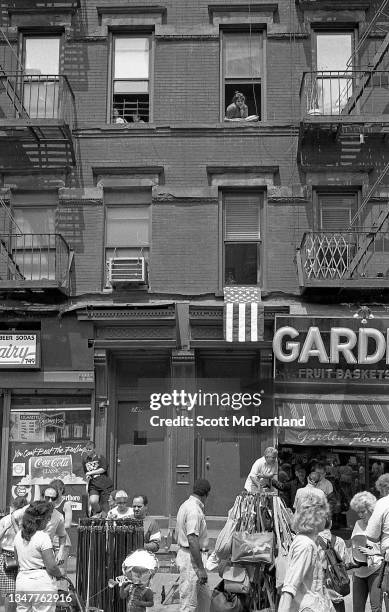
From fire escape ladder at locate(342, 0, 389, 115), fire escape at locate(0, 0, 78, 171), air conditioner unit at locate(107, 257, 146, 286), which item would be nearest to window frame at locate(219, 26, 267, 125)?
fire escape ladder at locate(342, 0, 389, 115)

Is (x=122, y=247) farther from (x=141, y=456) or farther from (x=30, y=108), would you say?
(x=141, y=456)

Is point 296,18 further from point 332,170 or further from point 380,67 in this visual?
point 332,170

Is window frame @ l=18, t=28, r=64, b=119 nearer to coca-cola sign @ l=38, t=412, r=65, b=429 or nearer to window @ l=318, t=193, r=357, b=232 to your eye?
window @ l=318, t=193, r=357, b=232

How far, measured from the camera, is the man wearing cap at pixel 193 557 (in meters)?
8.25

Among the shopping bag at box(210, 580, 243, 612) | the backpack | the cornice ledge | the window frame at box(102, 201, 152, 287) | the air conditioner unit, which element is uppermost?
the cornice ledge

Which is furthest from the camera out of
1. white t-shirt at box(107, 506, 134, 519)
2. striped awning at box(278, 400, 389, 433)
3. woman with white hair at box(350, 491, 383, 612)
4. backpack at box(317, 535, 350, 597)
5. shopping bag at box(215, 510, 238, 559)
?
striped awning at box(278, 400, 389, 433)

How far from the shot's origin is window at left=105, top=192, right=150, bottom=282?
1512cm

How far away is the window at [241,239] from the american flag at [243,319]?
0.64 meters

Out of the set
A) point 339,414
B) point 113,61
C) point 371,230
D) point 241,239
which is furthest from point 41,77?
point 339,414

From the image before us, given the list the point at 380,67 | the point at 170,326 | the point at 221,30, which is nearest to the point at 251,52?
the point at 221,30

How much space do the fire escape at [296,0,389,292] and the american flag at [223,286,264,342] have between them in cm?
92

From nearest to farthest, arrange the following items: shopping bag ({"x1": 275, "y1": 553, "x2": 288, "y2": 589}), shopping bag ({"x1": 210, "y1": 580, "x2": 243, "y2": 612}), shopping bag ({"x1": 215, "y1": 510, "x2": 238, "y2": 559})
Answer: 1. shopping bag ({"x1": 210, "y1": 580, "x2": 243, "y2": 612})
2. shopping bag ({"x1": 215, "y1": 510, "x2": 238, "y2": 559})
3. shopping bag ({"x1": 275, "y1": 553, "x2": 288, "y2": 589})

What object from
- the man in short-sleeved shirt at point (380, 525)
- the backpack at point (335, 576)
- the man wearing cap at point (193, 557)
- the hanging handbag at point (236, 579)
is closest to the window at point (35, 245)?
the man wearing cap at point (193, 557)

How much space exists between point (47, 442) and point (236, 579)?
305 inches
